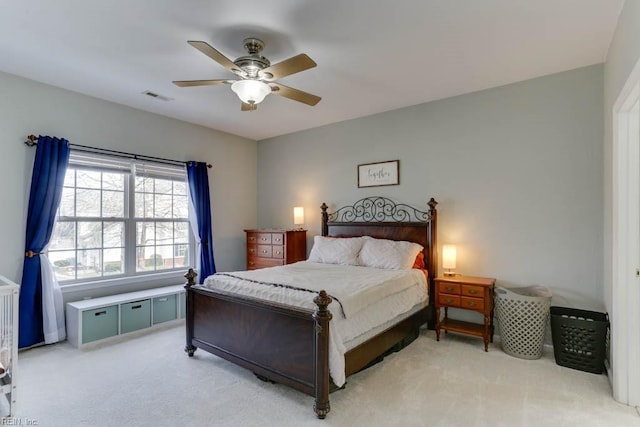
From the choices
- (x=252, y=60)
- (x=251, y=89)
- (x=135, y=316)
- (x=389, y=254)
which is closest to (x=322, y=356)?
(x=389, y=254)

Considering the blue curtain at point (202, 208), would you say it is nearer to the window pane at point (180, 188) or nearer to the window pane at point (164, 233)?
the window pane at point (180, 188)

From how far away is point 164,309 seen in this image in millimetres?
4164

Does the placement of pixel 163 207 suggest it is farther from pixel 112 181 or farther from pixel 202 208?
pixel 112 181

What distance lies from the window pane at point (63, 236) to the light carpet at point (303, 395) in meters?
1.10

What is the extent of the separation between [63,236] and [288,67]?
3284mm

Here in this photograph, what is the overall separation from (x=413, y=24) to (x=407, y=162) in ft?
6.73

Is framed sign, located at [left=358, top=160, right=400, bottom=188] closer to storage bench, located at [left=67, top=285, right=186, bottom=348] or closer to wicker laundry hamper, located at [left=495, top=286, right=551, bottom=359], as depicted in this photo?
wicker laundry hamper, located at [left=495, top=286, right=551, bottom=359]

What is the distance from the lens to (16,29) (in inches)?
100

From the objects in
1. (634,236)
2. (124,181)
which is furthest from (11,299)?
(634,236)

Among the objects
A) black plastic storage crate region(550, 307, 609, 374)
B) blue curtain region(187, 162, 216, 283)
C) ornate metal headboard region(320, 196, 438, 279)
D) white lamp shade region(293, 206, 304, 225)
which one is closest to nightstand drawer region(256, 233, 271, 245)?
white lamp shade region(293, 206, 304, 225)

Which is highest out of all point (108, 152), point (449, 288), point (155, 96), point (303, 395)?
point (155, 96)

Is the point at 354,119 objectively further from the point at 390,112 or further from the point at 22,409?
the point at 22,409

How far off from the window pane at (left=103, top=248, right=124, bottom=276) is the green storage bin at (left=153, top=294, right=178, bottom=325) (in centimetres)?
66

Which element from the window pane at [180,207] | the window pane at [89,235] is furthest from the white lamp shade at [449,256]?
the window pane at [89,235]
